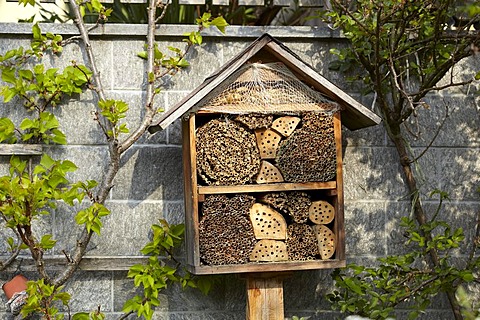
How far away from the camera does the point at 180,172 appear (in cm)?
349

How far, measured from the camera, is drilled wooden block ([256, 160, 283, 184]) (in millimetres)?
3102

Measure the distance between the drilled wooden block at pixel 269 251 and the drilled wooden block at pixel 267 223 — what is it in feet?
0.08

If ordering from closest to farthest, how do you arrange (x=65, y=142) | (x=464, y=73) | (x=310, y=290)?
(x=65, y=142) < (x=310, y=290) < (x=464, y=73)

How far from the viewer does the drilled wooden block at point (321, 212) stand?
10.3 ft

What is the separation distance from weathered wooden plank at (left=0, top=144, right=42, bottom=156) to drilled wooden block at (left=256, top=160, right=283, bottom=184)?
39.6 inches

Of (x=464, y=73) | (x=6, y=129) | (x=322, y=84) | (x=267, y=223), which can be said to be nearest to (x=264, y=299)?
(x=267, y=223)

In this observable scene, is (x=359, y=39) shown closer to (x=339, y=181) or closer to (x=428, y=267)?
(x=339, y=181)

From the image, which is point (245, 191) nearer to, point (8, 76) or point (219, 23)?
point (219, 23)

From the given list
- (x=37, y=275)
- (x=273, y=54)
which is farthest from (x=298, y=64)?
(x=37, y=275)

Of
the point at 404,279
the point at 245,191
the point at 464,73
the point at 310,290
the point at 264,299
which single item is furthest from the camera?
the point at 464,73

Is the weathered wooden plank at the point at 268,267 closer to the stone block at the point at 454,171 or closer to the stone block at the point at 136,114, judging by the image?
the stone block at the point at 136,114

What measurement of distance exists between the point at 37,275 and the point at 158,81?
999 millimetres

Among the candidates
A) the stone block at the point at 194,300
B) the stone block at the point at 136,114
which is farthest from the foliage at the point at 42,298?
the stone block at the point at 136,114

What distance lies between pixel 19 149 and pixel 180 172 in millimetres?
701
